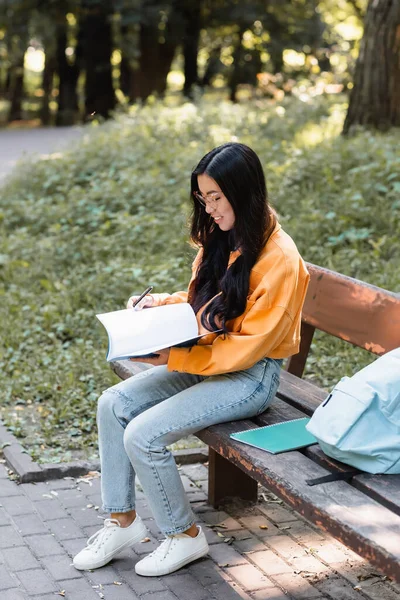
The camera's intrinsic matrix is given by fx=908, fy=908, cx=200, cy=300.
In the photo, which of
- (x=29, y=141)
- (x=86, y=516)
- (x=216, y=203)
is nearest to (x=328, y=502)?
(x=216, y=203)

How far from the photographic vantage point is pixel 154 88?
2056cm

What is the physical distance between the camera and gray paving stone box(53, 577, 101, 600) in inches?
127

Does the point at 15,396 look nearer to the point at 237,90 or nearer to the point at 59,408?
the point at 59,408

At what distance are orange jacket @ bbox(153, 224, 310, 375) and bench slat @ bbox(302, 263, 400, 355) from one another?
0.46 meters

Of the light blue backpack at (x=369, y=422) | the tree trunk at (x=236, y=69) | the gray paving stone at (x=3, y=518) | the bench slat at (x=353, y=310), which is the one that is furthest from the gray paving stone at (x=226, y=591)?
the tree trunk at (x=236, y=69)

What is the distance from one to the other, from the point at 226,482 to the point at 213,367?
2.97 ft

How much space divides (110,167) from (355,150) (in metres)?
2.79

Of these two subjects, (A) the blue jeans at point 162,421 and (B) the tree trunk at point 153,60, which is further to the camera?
(B) the tree trunk at point 153,60

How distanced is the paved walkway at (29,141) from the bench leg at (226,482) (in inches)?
369

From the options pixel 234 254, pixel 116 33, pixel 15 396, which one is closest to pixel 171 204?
pixel 15 396

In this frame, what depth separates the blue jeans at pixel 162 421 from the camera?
10.7ft

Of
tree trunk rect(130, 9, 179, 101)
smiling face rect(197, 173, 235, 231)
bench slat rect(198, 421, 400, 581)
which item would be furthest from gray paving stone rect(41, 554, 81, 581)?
tree trunk rect(130, 9, 179, 101)

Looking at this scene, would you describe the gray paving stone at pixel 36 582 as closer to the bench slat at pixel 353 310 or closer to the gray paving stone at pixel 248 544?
the gray paving stone at pixel 248 544

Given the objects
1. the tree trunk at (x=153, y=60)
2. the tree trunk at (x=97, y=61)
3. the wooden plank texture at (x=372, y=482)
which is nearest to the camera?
the wooden plank texture at (x=372, y=482)
